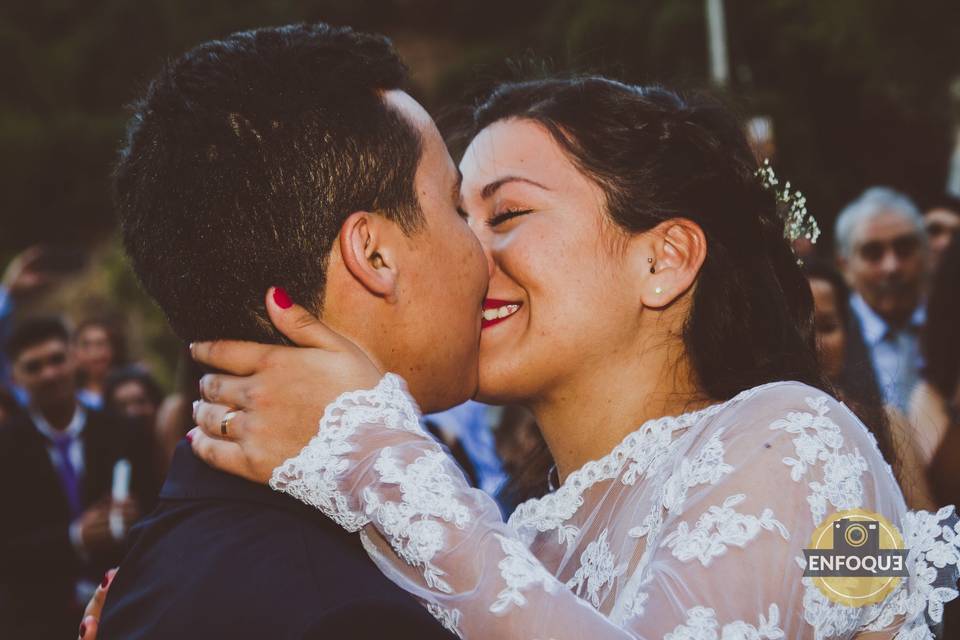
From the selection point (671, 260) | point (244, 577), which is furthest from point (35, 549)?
point (244, 577)

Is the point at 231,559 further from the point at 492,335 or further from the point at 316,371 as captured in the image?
the point at 492,335

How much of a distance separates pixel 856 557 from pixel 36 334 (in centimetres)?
598

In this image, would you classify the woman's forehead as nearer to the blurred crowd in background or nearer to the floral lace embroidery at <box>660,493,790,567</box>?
the blurred crowd in background

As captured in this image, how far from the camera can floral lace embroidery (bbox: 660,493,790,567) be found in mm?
1914

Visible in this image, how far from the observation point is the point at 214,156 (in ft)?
6.45

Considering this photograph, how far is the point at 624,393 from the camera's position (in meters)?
2.75

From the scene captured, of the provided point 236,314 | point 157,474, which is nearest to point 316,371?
point 236,314

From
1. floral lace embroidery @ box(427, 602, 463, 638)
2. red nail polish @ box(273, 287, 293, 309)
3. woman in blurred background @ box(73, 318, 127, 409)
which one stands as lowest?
woman in blurred background @ box(73, 318, 127, 409)

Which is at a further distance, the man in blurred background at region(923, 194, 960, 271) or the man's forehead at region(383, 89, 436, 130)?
the man in blurred background at region(923, 194, 960, 271)

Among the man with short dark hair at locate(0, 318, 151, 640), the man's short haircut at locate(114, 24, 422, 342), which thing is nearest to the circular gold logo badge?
the man's short haircut at locate(114, 24, 422, 342)

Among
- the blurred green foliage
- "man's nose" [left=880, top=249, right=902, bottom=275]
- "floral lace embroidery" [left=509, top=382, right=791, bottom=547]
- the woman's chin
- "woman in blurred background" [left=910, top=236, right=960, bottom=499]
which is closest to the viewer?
"floral lace embroidery" [left=509, top=382, right=791, bottom=547]

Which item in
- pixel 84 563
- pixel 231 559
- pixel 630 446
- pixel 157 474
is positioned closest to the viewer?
pixel 231 559

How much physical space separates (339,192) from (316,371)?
0.36 meters

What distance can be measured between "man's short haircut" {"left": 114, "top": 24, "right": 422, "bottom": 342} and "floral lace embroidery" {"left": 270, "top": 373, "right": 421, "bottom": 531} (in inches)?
9.0
